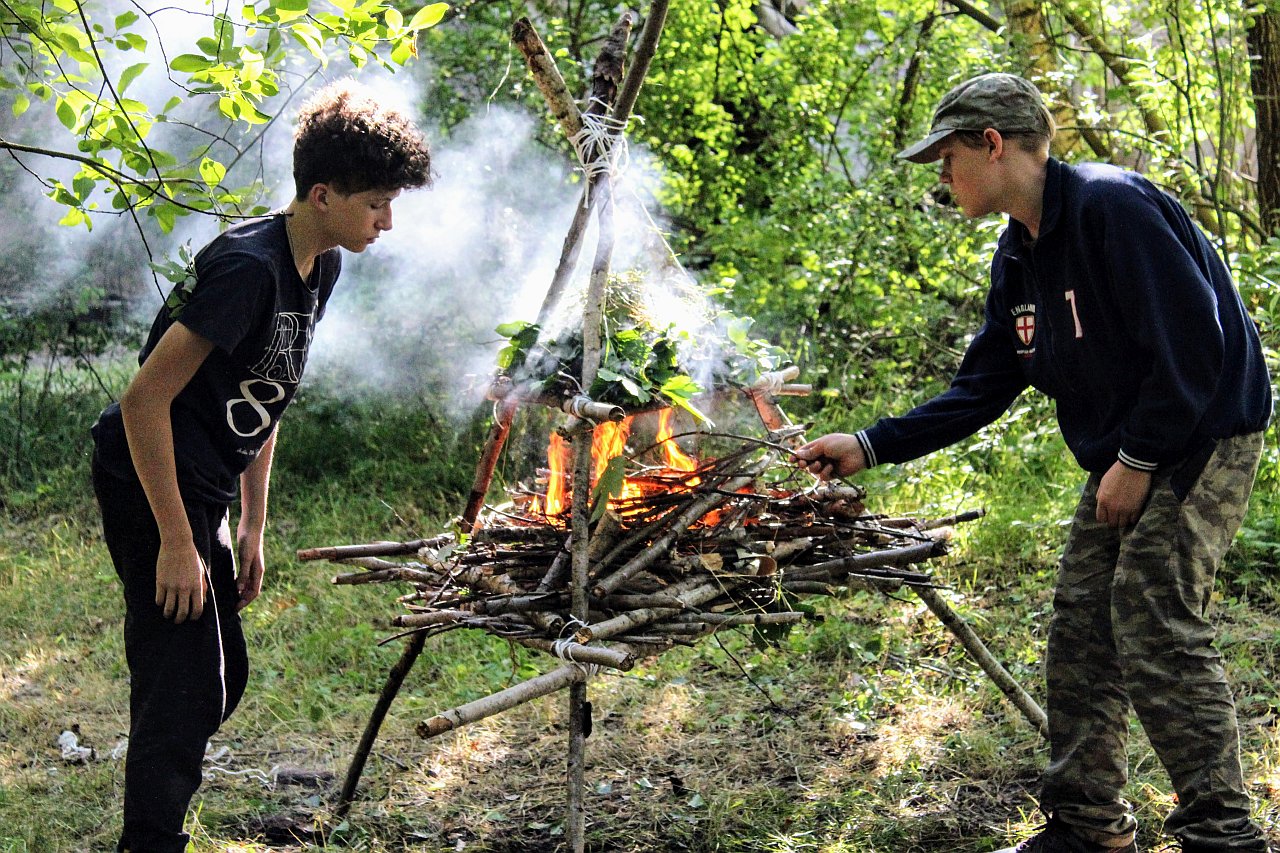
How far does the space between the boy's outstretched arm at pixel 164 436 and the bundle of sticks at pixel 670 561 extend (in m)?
0.66

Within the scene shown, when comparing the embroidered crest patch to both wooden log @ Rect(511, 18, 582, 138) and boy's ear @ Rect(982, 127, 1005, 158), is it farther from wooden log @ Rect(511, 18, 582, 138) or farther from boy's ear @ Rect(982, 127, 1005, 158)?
wooden log @ Rect(511, 18, 582, 138)

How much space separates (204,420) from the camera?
3.24 m

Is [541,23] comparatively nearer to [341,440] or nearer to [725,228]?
[725,228]

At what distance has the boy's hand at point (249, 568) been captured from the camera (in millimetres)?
3697

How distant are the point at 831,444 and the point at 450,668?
106 inches

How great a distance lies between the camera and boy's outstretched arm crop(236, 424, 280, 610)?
3.70m

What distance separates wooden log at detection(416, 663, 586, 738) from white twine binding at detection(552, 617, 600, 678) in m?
0.01

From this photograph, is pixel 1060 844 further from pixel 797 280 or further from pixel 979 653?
pixel 797 280

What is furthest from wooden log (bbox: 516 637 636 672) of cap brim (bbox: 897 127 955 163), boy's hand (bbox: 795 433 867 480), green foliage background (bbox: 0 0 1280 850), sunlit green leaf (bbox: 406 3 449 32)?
sunlit green leaf (bbox: 406 3 449 32)

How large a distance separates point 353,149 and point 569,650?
4.90 feet

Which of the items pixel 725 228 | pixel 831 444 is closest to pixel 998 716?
pixel 831 444

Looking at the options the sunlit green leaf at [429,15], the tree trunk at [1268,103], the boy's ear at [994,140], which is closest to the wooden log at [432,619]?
the sunlit green leaf at [429,15]

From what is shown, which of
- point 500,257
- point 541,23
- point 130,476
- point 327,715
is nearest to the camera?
point 130,476

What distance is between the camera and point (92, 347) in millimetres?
8906
